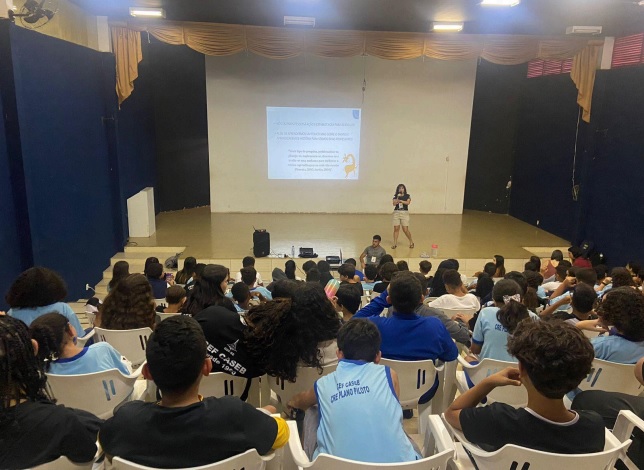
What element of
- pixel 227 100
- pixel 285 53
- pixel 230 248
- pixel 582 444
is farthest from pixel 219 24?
pixel 582 444

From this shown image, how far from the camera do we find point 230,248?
26.2ft

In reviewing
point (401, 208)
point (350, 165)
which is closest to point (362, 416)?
point (401, 208)

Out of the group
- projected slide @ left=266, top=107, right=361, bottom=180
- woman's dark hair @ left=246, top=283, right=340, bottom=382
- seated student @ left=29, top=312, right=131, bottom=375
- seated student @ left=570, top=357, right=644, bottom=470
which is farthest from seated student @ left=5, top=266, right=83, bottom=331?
projected slide @ left=266, top=107, right=361, bottom=180

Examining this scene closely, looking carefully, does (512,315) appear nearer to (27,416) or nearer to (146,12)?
(27,416)

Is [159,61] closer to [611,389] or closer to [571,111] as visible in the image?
[571,111]

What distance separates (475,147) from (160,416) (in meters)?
10.9

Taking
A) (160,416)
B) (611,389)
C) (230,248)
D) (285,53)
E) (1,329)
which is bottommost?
(230,248)

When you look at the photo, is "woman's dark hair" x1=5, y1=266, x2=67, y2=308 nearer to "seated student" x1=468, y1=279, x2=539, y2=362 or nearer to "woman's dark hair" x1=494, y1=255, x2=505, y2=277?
"seated student" x1=468, y1=279, x2=539, y2=362

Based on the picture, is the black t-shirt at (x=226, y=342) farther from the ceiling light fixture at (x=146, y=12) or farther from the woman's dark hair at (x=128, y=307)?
the ceiling light fixture at (x=146, y=12)

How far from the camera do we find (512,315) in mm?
2748

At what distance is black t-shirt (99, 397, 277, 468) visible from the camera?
150 cm

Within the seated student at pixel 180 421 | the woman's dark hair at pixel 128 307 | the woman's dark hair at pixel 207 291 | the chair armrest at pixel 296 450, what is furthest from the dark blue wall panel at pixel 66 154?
the chair armrest at pixel 296 450

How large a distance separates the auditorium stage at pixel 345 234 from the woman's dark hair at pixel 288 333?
206 inches

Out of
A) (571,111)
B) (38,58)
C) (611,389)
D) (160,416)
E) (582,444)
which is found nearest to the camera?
(160,416)
